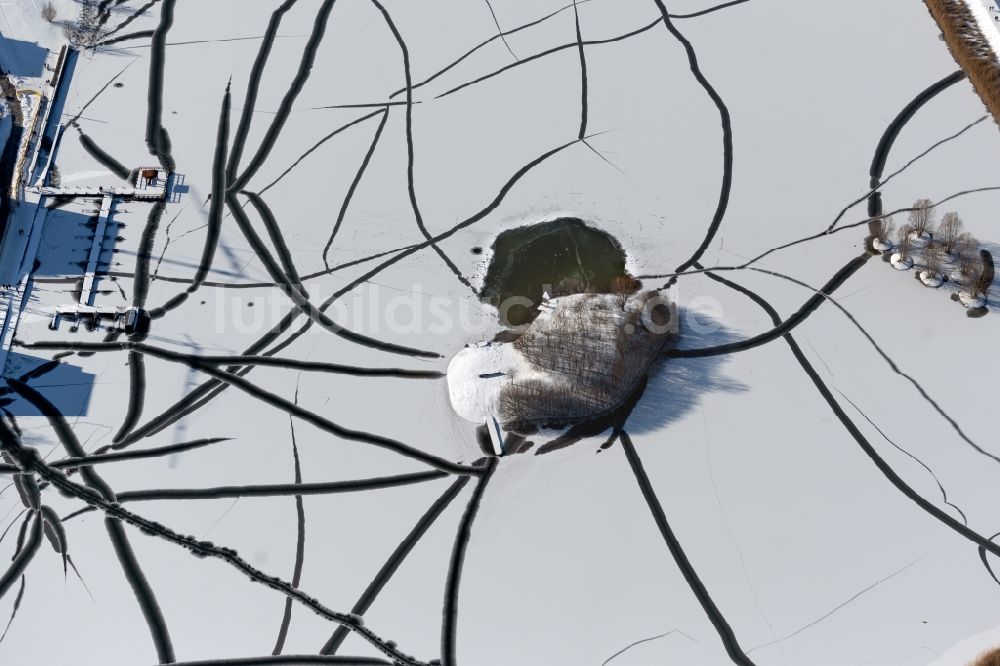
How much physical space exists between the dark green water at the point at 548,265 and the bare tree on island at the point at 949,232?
11.9 feet

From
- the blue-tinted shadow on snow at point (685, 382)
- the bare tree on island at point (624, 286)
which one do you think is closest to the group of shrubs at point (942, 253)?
the blue-tinted shadow on snow at point (685, 382)

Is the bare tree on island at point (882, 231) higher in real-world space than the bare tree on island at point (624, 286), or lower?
lower

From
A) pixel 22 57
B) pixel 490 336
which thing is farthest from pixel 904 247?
pixel 22 57

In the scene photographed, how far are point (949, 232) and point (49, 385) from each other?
34.9 feet

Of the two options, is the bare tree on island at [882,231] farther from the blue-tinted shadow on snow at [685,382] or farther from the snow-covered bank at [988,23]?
the snow-covered bank at [988,23]

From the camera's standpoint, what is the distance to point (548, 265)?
767cm

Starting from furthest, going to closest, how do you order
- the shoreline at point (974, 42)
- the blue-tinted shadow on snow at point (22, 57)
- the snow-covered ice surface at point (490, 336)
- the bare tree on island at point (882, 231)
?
the blue-tinted shadow on snow at point (22, 57) < the shoreline at point (974, 42) < the bare tree on island at point (882, 231) < the snow-covered ice surface at point (490, 336)

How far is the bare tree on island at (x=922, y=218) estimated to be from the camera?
7.52 meters

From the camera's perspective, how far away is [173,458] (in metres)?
7.35

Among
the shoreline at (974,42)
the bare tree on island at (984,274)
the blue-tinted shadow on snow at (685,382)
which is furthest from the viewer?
the shoreline at (974,42)

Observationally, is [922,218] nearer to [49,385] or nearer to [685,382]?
[685,382]

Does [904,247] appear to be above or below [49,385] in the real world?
below

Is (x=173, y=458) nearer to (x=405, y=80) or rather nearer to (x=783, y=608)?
(x=405, y=80)

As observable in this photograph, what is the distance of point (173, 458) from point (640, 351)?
17.8 feet
